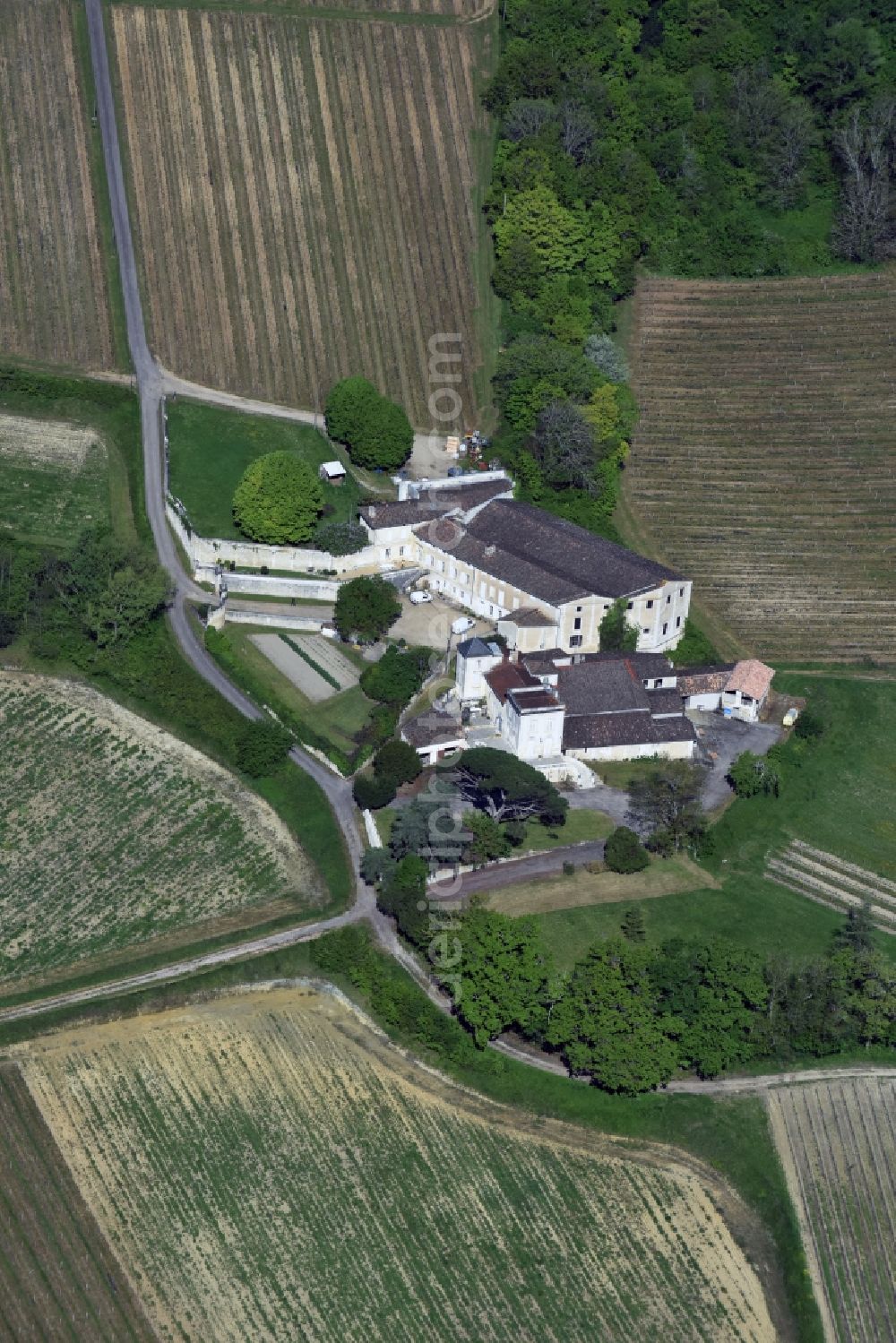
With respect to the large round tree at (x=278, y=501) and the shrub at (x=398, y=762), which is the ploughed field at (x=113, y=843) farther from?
the large round tree at (x=278, y=501)

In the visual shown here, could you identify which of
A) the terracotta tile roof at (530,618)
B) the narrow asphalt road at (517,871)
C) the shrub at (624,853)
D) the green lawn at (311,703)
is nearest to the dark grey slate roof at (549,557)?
the terracotta tile roof at (530,618)

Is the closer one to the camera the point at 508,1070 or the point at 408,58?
the point at 508,1070

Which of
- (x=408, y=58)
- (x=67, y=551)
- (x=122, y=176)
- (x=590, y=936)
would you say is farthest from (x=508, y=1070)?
(x=408, y=58)

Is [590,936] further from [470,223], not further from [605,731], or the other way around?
[470,223]

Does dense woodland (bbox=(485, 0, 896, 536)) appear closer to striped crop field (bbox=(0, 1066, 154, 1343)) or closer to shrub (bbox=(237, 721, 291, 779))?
shrub (bbox=(237, 721, 291, 779))

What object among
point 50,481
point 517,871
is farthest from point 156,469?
point 517,871

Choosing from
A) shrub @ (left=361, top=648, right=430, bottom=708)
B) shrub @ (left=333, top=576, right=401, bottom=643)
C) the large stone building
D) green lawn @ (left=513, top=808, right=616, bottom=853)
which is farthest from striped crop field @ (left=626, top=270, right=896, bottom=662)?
shrub @ (left=361, top=648, right=430, bottom=708)
